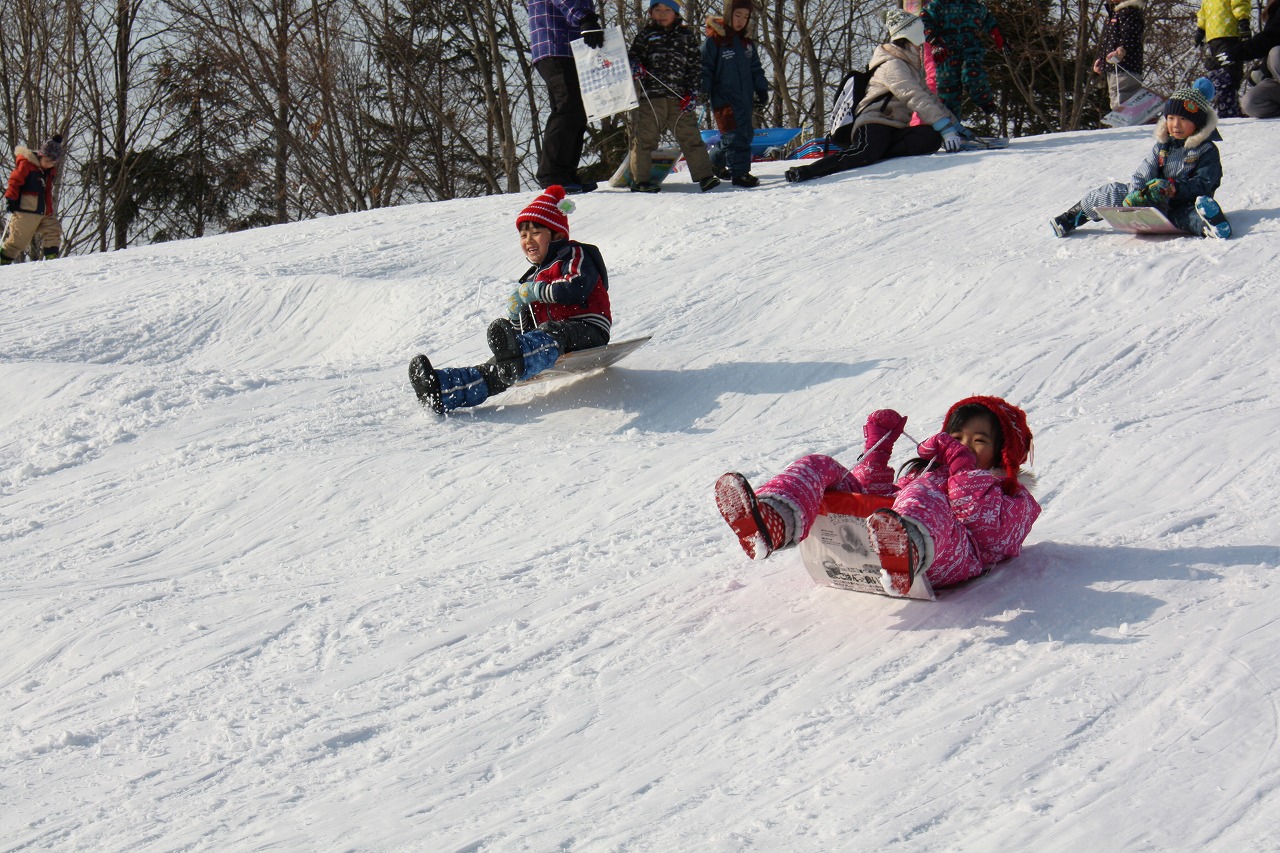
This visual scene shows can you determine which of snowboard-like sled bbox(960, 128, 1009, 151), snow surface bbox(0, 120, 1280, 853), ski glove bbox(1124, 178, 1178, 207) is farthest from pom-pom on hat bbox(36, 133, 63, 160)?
ski glove bbox(1124, 178, 1178, 207)

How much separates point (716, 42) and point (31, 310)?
16.3 ft

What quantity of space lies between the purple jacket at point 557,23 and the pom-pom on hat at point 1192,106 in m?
3.98

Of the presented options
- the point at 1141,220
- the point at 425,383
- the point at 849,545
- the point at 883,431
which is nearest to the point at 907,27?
the point at 1141,220

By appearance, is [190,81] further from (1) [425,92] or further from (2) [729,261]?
(2) [729,261]

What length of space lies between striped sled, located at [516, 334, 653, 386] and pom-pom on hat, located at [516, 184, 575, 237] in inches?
24.0

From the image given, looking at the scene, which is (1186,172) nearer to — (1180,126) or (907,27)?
(1180,126)

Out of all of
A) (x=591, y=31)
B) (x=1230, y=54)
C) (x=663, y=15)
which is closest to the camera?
(x=591, y=31)

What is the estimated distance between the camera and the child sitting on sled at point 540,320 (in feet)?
17.4

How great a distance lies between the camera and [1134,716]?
2.52 metres

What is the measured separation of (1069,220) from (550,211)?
3.13 m

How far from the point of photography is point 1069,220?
7.02 metres

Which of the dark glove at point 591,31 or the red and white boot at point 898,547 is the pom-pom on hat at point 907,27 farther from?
the red and white boot at point 898,547

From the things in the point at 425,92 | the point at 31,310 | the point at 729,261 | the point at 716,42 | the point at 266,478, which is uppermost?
the point at 425,92

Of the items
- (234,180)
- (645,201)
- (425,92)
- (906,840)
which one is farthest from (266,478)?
(234,180)
